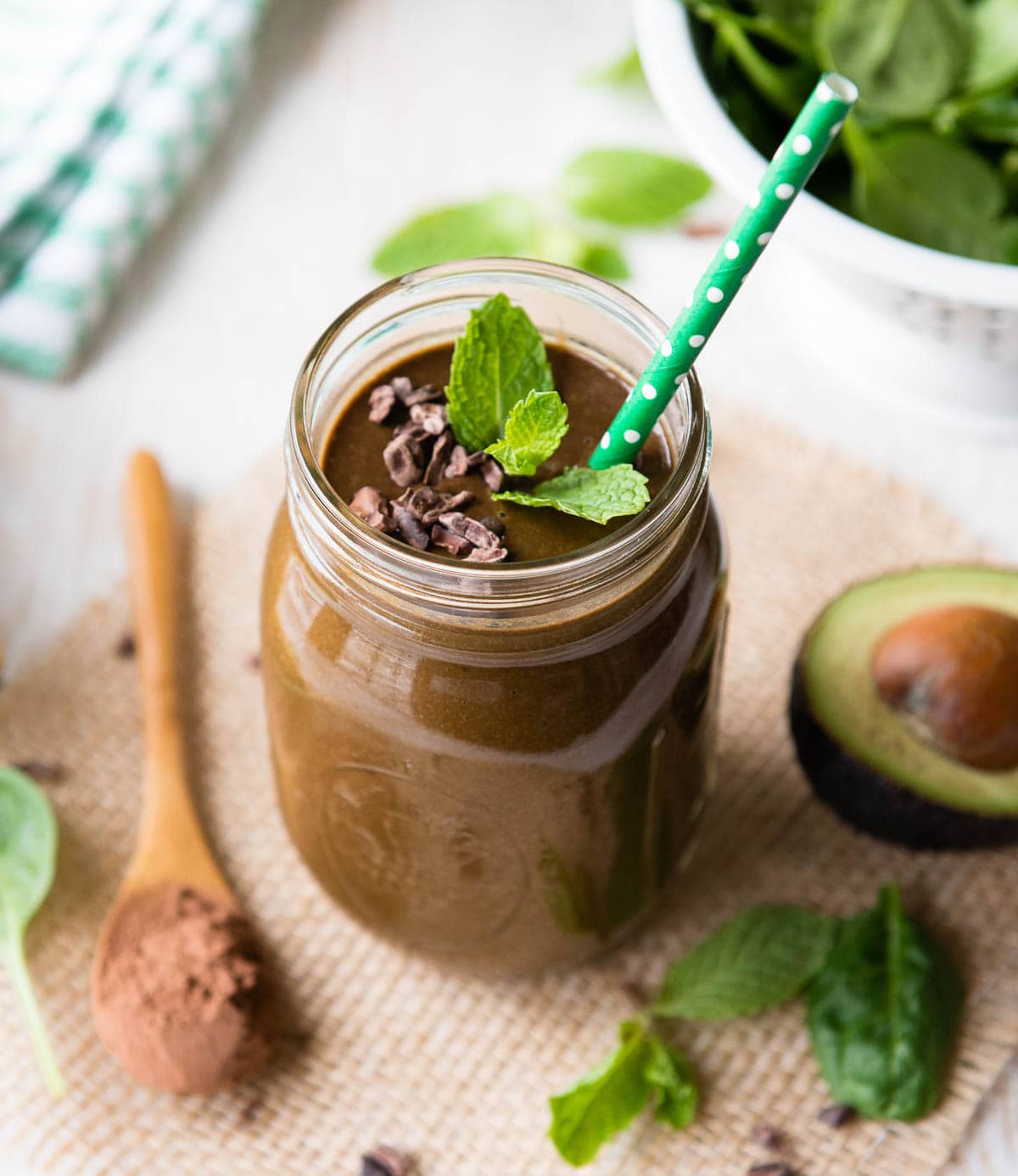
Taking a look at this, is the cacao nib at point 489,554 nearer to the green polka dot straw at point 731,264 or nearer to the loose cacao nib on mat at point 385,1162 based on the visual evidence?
the green polka dot straw at point 731,264

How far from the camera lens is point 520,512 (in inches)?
41.6

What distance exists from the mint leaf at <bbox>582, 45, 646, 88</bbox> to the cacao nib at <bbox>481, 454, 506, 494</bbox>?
1238mm

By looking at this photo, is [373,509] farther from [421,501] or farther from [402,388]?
[402,388]

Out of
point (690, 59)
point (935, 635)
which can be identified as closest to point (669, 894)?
point (935, 635)

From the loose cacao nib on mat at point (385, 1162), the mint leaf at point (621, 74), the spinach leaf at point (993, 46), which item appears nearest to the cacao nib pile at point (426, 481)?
the loose cacao nib on mat at point (385, 1162)

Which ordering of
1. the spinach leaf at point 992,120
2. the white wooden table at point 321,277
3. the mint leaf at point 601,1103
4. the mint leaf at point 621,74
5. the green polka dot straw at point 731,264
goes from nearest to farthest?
the green polka dot straw at point 731,264, the mint leaf at point 601,1103, the spinach leaf at point 992,120, the white wooden table at point 321,277, the mint leaf at point 621,74

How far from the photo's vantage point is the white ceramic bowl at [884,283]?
4.77 feet

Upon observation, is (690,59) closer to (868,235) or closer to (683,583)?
(868,235)

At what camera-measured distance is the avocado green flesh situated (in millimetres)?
1365

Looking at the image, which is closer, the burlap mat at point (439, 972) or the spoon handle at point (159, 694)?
the burlap mat at point (439, 972)

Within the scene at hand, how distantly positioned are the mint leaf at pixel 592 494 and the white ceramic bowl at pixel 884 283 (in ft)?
1.87

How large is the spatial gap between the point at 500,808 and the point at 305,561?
248 millimetres

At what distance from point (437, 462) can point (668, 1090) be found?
2.12 ft

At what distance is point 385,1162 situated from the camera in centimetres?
130
